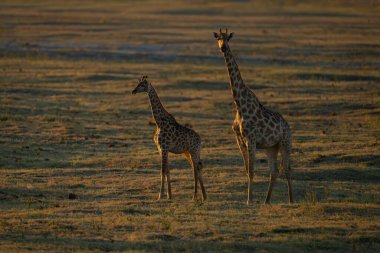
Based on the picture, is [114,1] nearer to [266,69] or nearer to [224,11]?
[224,11]

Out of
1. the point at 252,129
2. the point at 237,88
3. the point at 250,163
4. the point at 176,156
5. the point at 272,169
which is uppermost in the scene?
the point at 237,88

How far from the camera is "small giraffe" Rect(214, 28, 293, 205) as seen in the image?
15.9m

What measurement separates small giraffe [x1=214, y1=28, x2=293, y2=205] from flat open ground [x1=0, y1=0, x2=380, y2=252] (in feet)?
2.62

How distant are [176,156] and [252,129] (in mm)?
6079

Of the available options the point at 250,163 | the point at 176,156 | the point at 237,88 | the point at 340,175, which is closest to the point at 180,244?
the point at 250,163

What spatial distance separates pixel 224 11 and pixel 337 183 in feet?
229

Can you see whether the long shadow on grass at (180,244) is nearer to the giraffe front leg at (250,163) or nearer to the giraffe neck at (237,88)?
the giraffe front leg at (250,163)

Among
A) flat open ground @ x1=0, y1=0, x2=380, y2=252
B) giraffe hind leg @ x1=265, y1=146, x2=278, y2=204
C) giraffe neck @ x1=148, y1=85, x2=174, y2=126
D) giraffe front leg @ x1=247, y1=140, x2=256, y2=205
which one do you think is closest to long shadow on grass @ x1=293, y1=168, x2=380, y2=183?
flat open ground @ x1=0, y1=0, x2=380, y2=252

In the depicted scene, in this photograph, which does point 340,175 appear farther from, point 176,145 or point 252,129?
point 176,145

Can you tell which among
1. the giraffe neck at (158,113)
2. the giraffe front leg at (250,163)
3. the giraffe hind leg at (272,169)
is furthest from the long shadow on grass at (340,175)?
the giraffe neck at (158,113)

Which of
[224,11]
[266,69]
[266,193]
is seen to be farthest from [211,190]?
[224,11]

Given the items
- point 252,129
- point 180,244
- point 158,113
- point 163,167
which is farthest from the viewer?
point 158,113

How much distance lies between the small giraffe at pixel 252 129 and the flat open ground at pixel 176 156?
31.5 inches

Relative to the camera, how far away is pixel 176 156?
71.3 ft
